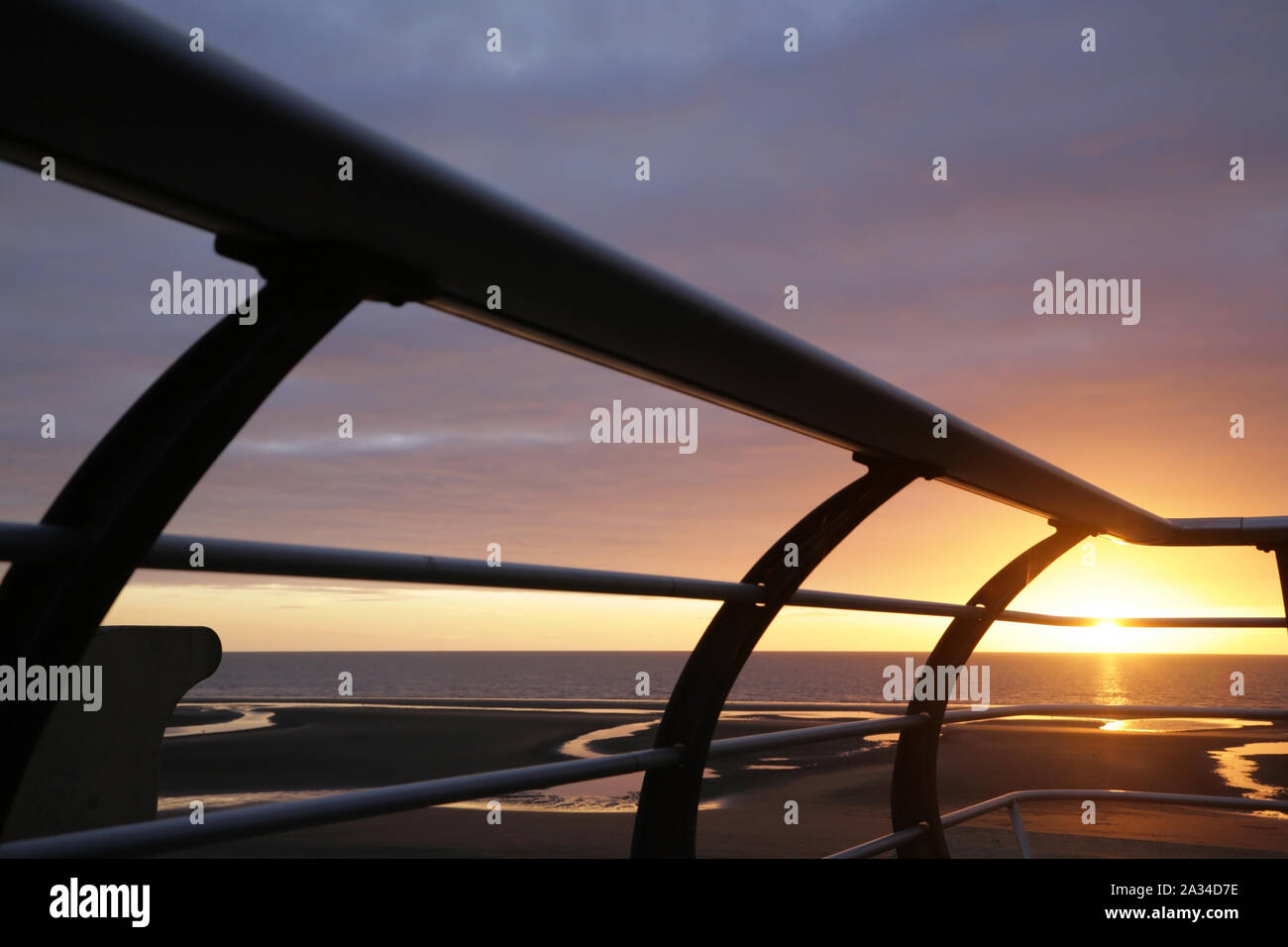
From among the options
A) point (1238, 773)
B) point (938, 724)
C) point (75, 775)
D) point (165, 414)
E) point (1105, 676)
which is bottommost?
point (1105, 676)

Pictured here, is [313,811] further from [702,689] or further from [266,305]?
[702,689]

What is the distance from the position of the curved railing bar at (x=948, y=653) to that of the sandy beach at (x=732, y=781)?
10382 mm

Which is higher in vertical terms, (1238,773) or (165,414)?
(165,414)

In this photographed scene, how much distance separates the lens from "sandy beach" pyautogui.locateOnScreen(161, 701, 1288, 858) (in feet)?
52.0

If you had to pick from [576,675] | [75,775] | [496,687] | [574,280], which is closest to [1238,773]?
[75,775]

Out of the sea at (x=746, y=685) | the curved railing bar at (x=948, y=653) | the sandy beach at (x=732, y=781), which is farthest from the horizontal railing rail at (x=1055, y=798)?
the sea at (x=746, y=685)

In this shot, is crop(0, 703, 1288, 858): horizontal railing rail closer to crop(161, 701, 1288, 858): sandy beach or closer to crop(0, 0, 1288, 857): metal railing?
crop(0, 0, 1288, 857): metal railing

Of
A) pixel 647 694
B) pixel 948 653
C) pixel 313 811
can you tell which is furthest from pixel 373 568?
pixel 647 694

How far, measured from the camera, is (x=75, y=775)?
19.0 ft

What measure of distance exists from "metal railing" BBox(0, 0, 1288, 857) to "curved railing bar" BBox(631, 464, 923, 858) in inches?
11.5

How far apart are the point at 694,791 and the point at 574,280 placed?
1.09 m

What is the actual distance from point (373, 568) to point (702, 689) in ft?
2.87
